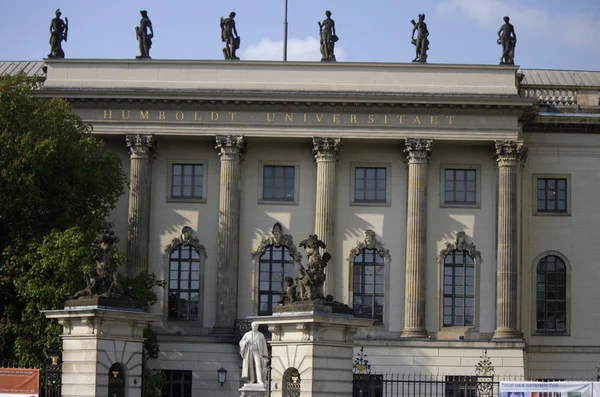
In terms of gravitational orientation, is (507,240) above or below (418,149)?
below

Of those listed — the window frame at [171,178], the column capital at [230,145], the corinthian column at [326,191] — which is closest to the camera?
the corinthian column at [326,191]

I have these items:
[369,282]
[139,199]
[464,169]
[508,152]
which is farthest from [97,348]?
[464,169]

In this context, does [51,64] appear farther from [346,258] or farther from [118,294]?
[118,294]

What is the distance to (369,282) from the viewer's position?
67750mm

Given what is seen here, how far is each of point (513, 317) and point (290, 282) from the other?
2925 cm

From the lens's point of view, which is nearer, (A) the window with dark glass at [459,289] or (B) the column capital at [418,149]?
(B) the column capital at [418,149]

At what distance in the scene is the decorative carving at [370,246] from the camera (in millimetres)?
67750

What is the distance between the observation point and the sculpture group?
6862 cm

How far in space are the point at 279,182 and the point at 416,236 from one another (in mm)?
6701

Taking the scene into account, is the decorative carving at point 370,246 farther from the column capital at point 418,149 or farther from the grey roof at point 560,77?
the grey roof at point 560,77

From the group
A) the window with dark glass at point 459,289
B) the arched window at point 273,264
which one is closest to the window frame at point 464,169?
the window with dark glass at point 459,289

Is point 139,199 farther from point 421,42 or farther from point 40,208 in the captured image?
point 421,42

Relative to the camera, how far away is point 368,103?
67.2 metres

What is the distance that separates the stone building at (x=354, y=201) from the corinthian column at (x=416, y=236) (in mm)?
79
